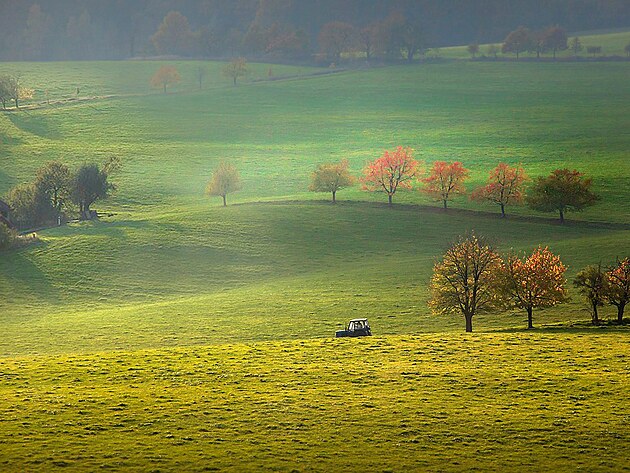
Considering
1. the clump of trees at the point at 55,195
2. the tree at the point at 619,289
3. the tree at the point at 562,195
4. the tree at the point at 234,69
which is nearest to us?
the tree at the point at 619,289

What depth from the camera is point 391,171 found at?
103438mm

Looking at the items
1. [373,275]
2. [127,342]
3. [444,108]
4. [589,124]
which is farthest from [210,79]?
[127,342]

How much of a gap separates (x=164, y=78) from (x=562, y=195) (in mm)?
111779

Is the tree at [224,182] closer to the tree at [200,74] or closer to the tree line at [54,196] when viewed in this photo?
the tree line at [54,196]

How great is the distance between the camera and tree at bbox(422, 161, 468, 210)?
98500 mm

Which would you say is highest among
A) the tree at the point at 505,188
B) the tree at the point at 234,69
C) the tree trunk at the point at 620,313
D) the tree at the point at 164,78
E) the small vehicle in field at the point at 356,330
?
the tree at the point at 234,69

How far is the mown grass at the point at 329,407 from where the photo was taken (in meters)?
31.4

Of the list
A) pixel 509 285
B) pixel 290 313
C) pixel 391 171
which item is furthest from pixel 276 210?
pixel 509 285

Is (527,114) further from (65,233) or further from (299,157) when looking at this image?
(65,233)

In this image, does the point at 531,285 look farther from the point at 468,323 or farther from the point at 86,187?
the point at 86,187

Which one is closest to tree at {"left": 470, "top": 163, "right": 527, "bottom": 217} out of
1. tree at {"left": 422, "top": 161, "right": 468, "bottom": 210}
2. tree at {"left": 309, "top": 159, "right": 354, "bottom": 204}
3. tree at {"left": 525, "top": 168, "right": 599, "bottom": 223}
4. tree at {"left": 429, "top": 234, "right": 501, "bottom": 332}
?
tree at {"left": 422, "top": 161, "right": 468, "bottom": 210}

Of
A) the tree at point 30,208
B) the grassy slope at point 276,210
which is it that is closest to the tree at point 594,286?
the grassy slope at point 276,210

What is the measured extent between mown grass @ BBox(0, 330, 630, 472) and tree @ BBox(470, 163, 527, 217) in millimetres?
46579

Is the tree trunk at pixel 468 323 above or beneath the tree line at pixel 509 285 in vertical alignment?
beneath
